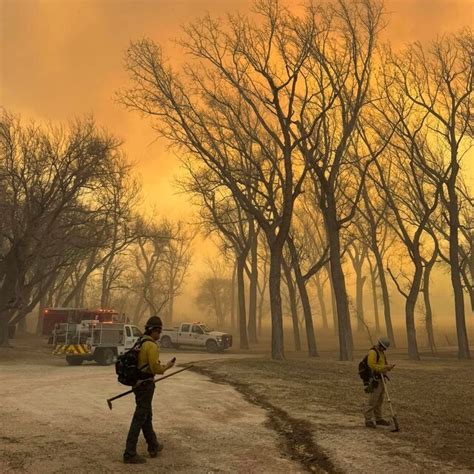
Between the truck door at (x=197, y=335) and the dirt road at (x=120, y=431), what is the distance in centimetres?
2178

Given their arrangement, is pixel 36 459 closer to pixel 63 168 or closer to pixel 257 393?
pixel 257 393

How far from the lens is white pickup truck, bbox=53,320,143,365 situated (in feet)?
74.7

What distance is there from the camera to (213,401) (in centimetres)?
1225

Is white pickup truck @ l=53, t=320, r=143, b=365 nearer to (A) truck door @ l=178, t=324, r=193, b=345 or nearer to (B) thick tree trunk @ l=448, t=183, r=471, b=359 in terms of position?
(A) truck door @ l=178, t=324, r=193, b=345

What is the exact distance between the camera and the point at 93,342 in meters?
23.3

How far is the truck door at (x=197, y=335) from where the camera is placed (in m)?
36.7

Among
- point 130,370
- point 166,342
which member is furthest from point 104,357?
point 130,370

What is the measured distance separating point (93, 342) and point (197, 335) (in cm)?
1433

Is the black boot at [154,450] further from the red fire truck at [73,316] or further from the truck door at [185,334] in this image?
the truck door at [185,334]

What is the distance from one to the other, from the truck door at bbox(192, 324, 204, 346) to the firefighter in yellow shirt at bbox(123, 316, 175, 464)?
97.5 feet

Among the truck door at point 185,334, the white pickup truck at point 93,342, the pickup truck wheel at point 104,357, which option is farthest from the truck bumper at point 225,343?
the pickup truck wheel at point 104,357

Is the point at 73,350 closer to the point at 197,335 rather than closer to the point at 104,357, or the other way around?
the point at 104,357

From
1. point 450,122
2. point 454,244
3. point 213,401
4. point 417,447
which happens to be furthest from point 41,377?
point 450,122

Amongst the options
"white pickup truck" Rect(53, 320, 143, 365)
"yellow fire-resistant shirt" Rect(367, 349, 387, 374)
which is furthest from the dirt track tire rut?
"white pickup truck" Rect(53, 320, 143, 365)
